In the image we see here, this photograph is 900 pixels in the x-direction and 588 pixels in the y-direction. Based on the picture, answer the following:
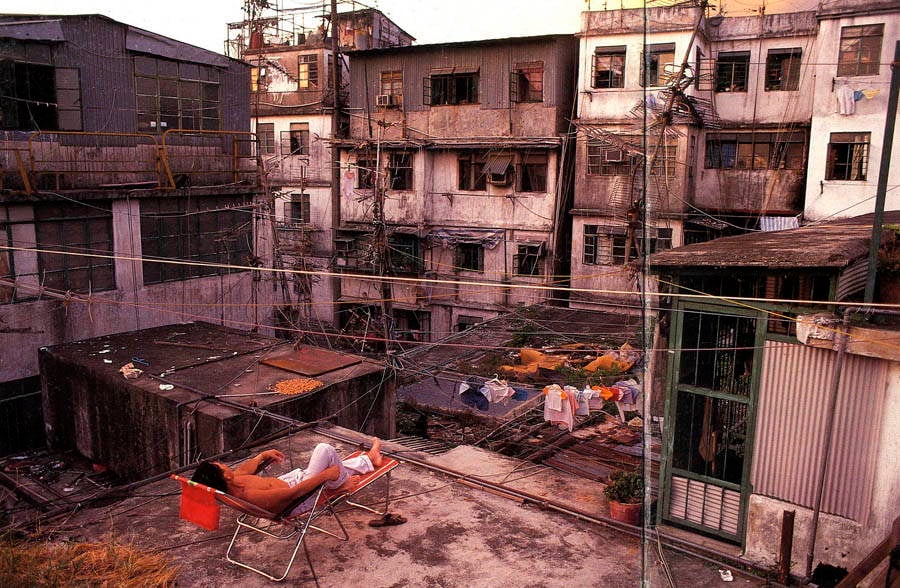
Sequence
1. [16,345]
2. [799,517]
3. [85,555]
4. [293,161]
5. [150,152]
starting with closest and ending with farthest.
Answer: [85,555] → [799,517] → [16,345] → [150,152] → [293,161]

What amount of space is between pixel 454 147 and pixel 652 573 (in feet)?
75.2

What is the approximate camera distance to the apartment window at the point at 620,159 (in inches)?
978

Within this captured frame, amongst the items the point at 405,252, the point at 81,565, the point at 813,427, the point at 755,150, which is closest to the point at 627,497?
the point at 813,427

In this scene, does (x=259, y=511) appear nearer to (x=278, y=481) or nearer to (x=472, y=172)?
(x=278, y=481)

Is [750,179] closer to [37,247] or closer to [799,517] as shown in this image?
[799,517]

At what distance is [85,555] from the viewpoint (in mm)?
6488

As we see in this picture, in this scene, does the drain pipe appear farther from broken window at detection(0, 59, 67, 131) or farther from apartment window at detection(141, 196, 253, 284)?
broken window at detection(0, 59, 67, 131)

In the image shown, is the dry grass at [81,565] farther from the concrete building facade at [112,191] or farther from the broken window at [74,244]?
the broken window at [74,244]

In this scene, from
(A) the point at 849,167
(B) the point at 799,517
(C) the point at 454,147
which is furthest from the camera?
(C) the point at 454,147

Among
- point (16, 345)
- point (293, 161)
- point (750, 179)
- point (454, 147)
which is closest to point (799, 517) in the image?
point (16, 345)

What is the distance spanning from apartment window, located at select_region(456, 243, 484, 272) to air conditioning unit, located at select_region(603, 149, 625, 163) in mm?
6298

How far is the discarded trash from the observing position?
12.5 m

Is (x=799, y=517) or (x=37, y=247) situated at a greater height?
(x=37, y=247)

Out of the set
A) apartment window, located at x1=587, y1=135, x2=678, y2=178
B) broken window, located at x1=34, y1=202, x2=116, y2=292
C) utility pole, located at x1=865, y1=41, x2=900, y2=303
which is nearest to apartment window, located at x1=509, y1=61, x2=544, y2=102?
apartment window, located at x1=587, y1=135, x2=678, y2=178
